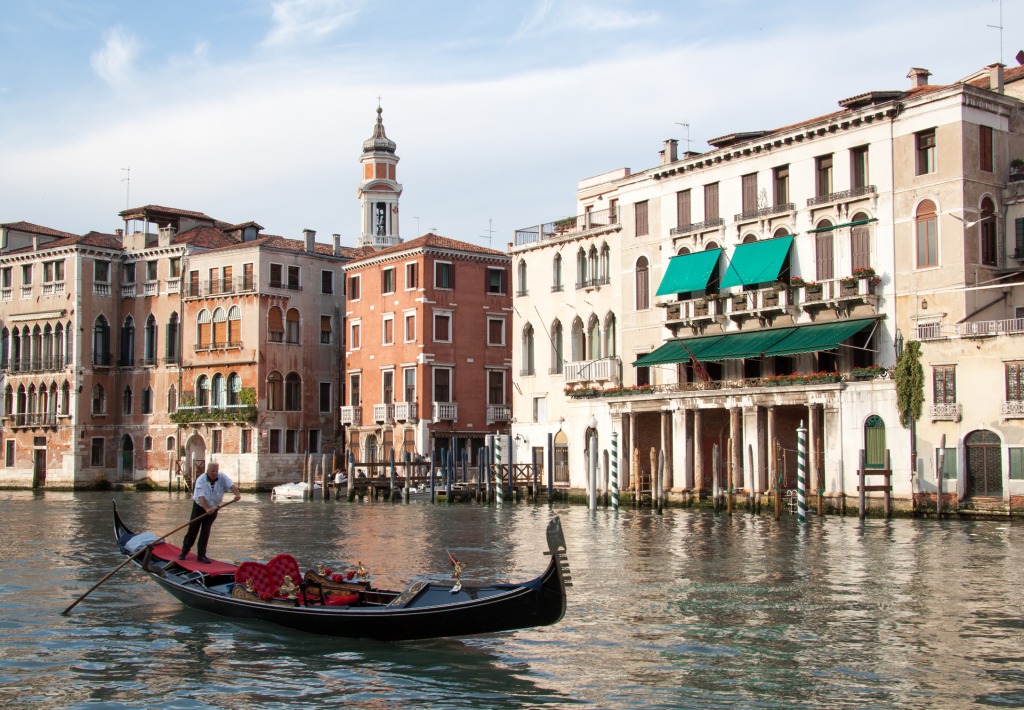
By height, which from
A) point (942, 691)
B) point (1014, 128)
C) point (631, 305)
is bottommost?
point (942, 691)

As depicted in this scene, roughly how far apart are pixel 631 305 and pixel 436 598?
27764 mm

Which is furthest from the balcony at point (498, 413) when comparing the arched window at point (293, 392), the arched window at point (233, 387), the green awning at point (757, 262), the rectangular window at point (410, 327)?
the green awning at point (757, 262)

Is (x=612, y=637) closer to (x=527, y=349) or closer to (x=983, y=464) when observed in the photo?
(x=983, y=464)

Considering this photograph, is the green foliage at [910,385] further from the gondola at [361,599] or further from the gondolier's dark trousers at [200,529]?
the gondola at [361,599]

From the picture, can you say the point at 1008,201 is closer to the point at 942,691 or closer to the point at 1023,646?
the point at 1023,646

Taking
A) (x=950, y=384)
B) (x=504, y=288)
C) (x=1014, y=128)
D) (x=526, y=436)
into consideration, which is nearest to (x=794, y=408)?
(x=950, y=384)

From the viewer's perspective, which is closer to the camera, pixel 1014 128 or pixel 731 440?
pixel 1014 128

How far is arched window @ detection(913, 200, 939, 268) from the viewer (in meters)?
30.6

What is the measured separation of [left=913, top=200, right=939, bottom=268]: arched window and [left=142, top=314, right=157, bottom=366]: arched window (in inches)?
1423

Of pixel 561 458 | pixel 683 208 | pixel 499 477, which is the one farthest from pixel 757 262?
pixel 499 477

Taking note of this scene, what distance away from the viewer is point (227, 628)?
1405cm

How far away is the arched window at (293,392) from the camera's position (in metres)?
53.7

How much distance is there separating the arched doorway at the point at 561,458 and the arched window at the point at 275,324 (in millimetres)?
16005

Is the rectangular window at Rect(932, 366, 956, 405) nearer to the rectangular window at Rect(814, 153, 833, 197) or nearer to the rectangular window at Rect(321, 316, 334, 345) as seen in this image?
the rectangular window at Rect(814, 153, 833, 197)
